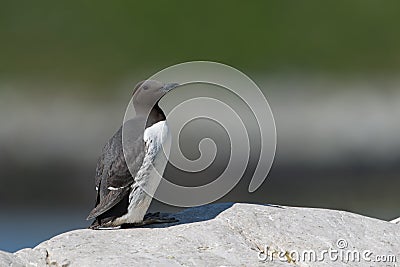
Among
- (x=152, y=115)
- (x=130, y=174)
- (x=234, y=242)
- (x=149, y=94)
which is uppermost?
(x=149, y=94)

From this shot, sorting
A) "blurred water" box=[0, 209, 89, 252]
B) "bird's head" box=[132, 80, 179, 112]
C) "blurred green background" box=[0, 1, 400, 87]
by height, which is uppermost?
"blurred green background" box=[0, 1, 400, 87]

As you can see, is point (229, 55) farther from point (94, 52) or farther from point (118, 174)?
point (118, 174)

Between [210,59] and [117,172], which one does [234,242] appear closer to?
[117,172]

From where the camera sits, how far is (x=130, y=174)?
1072 cm

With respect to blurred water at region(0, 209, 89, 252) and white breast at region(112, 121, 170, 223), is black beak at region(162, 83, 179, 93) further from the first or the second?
blurred water at region(0, 209, 89, 252)

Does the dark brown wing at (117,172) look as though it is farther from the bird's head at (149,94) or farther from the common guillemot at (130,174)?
the bird's head at (149,94)

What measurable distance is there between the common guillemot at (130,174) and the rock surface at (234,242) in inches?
12.0

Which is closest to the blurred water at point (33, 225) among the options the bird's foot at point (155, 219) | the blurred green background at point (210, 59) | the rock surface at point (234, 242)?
the blurred green background at point (210, 59)

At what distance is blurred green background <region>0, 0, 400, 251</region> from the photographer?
27.0 m

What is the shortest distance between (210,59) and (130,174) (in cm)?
3502

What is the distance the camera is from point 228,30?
5103 cm

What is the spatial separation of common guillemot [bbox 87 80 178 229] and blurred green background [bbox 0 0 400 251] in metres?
7.10

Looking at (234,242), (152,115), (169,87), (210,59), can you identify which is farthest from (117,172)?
(210,59)

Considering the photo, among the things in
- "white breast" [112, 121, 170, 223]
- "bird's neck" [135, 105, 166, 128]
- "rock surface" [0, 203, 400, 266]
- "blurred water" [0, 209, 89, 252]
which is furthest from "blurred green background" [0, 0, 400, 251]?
"rock surface" [0, 203, 400, 266]
